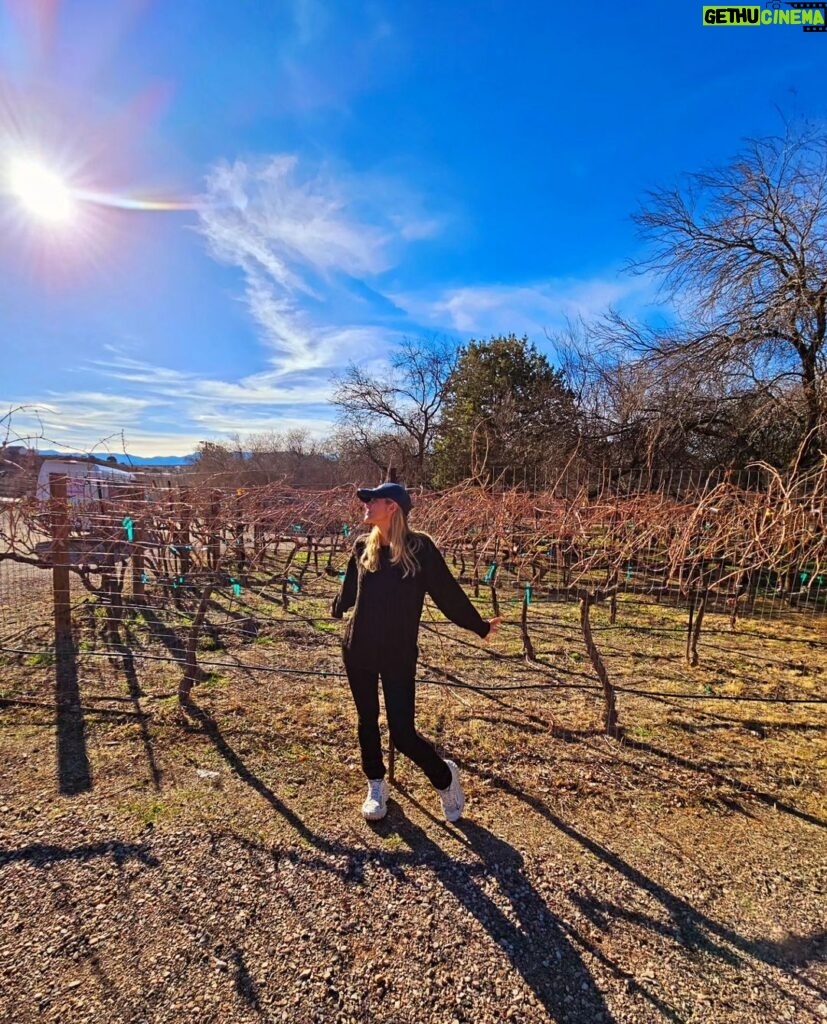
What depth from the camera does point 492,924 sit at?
1.88 meters

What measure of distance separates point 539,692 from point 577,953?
8.30ft

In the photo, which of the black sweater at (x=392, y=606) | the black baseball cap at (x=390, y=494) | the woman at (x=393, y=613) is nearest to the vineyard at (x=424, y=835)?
the woman at (x=393, y=613)

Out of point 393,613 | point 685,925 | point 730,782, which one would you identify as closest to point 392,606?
point 393,613

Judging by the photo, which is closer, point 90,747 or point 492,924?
point 492,924

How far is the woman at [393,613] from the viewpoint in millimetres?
2191

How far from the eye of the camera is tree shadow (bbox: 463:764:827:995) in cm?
180

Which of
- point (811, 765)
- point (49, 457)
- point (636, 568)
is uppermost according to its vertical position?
point (49, 457)

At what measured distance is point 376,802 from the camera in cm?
244

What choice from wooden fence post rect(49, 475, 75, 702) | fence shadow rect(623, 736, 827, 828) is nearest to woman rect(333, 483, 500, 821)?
fence shadow rect(623, 736, 827, 828)

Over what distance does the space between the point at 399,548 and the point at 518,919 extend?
1644 millimetres

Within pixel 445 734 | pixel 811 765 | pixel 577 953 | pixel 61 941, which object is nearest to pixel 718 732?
pixel 811 765

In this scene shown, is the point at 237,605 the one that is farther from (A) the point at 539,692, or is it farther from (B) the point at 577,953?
(B) the point at 577,953

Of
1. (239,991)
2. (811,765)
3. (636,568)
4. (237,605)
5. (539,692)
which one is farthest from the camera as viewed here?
(237,605)

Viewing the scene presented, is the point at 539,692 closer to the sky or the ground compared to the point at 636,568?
closer to the ground
